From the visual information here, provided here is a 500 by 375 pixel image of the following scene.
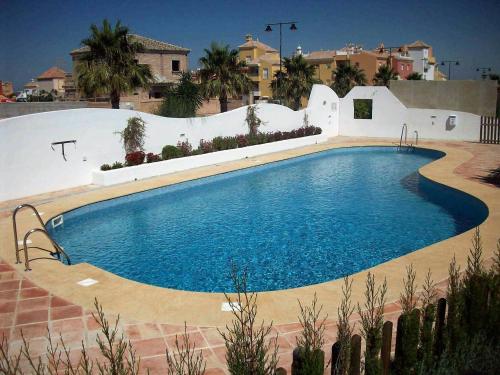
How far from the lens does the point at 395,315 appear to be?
20.1 feet

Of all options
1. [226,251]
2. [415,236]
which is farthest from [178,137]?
[415,236]

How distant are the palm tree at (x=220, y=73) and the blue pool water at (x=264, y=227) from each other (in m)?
6.55

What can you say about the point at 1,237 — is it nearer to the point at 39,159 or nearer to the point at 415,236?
the point at 39,159

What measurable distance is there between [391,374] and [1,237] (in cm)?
901

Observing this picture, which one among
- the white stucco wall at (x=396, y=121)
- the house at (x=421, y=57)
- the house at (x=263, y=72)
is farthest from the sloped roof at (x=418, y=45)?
the white stucco wall at (x=396, y=121)

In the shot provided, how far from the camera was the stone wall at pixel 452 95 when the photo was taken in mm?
31141

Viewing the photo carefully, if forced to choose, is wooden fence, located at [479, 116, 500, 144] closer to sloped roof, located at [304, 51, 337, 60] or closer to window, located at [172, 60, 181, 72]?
window, located at [172, 60, 181, 72]

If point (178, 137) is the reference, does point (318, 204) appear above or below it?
below

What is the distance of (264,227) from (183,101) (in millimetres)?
10750

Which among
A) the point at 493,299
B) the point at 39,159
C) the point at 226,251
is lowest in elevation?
the point at 226,251

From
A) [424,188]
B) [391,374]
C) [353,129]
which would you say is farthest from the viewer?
[353,129]

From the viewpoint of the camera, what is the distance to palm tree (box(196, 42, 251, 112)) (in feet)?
74.6

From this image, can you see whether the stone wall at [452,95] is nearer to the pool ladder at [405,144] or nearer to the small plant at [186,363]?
the pool ladder at [405,144]

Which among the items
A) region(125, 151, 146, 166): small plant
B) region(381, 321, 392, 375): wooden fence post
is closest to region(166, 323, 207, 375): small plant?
region(381, 321, 392, 375): wooden fence post
